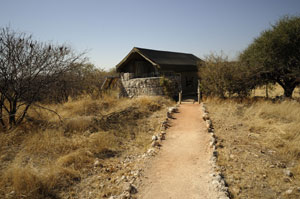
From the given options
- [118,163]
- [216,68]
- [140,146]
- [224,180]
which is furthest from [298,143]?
[216,68]

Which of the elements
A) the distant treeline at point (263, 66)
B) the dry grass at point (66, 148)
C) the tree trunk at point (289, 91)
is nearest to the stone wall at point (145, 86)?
the distant treeline at point (263, 66)

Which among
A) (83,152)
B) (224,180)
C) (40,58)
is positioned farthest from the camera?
(40,58)

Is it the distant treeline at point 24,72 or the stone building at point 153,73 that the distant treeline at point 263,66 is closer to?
the stone building at point 153,73

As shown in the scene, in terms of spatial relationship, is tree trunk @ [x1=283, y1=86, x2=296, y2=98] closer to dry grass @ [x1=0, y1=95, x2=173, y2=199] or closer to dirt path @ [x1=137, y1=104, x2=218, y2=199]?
dirt path @ [x1=137, y1=104, x2=218, y2=199]

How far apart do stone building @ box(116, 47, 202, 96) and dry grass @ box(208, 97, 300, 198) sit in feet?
21.3

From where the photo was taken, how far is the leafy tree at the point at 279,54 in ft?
34.1

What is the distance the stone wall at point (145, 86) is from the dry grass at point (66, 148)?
4224 millimetres

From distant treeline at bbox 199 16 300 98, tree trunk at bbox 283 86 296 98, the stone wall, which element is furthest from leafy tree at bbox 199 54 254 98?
the stone wall

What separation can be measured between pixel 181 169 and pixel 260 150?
275 centimetres

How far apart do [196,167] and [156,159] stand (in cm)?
115

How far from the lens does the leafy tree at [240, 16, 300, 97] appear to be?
1039 cm

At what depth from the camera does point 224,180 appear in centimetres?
388

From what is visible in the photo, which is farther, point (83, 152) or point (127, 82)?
point (127, 82)

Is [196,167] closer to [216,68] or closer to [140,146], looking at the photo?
[140,146]
